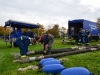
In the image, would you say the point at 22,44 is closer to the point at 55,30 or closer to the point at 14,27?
the point at 14,27

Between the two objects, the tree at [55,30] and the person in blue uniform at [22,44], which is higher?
the tree at [55,30]

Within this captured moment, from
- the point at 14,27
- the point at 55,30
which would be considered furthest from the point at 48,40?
the point at 55,30

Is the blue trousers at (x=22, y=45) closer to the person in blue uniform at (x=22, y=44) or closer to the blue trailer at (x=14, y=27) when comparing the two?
the person in blue uniform at (x=22, y=44)

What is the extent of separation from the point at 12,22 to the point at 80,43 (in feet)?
21.4

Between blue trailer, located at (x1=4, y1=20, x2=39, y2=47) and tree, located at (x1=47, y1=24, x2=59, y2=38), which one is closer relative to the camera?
blue trailer, located at (x1=4, y1=20, x2=39, y2=47)

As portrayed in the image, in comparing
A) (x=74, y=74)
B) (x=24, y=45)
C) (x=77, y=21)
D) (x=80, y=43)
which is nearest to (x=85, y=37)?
(x=80, y=43)

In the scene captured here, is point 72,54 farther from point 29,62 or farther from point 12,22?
point 12,22

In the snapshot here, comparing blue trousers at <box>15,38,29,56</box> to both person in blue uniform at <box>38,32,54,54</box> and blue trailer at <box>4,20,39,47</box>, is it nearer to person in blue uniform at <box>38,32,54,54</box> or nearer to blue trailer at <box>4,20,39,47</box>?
person in blue uniform at <box>38,32,54,54</box>

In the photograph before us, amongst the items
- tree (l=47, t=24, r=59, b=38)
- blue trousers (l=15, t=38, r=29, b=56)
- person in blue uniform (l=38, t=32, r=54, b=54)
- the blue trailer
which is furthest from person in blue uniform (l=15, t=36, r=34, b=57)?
tree (l=47, t=24, r=59, b=38)

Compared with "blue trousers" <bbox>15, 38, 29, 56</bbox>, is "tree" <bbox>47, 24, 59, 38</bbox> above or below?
above

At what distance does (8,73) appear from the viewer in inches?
243

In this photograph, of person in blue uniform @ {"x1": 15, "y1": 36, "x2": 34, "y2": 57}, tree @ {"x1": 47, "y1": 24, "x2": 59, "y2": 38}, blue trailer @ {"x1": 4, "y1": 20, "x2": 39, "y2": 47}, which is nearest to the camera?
person in blue uniform @ {"x1": 15, "y1": 36, "x2": 34, "y2": 57}

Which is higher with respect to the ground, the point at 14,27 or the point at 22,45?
the point at 14,27

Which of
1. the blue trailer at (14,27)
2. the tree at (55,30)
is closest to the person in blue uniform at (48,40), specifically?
the blue trailer at (14,27)
